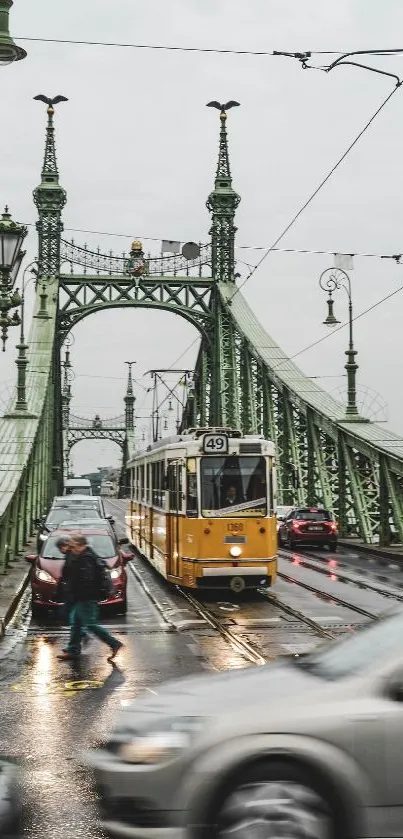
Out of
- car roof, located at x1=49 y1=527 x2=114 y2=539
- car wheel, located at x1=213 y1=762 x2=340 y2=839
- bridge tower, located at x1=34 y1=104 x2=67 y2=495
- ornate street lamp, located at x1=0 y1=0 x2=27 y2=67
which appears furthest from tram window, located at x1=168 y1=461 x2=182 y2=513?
bridge tower, located at x1=34 y1=104 x2=67 y2=495

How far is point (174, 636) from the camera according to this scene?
14.4 metres

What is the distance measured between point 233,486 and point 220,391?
41.1 meters

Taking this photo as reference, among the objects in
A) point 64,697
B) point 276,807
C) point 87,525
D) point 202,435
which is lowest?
point 64,697

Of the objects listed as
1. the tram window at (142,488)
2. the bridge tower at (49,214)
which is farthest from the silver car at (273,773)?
the bridge tower at (49,214)

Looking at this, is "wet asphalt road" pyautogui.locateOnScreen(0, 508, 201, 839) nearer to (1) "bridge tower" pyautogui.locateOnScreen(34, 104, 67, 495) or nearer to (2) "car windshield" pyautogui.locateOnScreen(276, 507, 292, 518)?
(2) "car windshield" pyautogui.locateOnScreen(276, 507, 292, 518)

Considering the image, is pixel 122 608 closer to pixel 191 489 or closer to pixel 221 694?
pixel 191 489

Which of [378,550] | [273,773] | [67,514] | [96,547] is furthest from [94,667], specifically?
[378,550]

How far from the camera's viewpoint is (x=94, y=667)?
12133 mm

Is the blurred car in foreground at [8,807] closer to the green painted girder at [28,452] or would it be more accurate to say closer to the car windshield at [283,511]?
the green painted girder at [28,452]

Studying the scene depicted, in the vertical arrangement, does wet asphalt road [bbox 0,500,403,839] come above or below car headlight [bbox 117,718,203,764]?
below

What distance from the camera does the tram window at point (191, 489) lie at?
1853 centimetres

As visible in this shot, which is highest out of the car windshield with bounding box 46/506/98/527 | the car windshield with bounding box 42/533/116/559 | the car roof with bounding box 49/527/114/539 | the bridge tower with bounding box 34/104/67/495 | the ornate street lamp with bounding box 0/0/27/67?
the bridge tower with bounding box 34/104/67/495

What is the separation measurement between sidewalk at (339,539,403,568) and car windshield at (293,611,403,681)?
70.9ft

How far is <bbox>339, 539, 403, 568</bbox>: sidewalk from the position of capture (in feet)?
93.5
